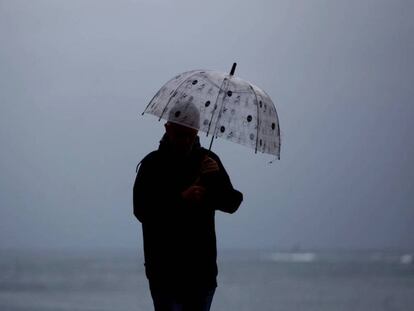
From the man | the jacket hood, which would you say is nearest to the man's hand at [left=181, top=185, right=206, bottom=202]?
the man

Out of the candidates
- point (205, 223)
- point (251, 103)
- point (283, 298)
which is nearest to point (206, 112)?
point (251, 103)

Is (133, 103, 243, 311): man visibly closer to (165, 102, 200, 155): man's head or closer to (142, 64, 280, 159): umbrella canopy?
(165, 102, 200, 155): man's head

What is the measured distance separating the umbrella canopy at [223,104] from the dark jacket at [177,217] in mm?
254

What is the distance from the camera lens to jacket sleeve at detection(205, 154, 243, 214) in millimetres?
4090

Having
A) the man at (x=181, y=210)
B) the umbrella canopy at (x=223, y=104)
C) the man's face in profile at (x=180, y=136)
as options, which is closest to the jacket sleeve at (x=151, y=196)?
the man at (x=181, y=210)

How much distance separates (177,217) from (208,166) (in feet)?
0.86

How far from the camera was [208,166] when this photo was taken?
13.4 feet

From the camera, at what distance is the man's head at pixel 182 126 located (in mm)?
4070

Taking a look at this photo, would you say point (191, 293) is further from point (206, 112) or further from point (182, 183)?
point (206, 112)

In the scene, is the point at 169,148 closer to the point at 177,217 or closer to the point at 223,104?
the point at 177,217

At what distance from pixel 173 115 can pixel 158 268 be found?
2.22 ft

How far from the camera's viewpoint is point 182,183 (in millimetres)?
4145

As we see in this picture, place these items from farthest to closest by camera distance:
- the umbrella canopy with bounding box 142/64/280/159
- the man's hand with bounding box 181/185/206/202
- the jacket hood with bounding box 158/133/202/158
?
the umbrella canopy with bounding box 142/64/280/159, the jacket hood with bounding box 158/133/202/158, the man's hand with bounding box 181/185/206/202

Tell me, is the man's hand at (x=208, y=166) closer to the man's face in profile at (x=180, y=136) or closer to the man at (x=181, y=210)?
the man at (x=181, y=210)
